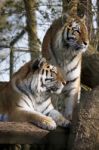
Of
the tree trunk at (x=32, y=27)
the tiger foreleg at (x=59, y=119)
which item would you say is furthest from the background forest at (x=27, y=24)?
the tiger foreleg at (x=59, y=119)

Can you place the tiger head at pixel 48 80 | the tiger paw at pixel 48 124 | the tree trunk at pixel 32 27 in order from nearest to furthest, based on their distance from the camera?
the tiger paw at pixel 48 124 → the tiger head at pixel 48 80 → the tree trunk at pixel 32 27

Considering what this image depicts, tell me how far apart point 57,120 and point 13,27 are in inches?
135

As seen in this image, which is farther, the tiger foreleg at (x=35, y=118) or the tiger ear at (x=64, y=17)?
the tiger ear at (x=64, y=17)

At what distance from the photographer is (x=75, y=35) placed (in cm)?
584

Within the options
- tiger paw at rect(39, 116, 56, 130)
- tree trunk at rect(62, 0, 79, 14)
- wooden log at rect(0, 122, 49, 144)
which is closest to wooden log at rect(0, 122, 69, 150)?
wooden log at rect(0, 122, 49, 144)

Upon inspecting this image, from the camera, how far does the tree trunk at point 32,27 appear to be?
7.02 meters

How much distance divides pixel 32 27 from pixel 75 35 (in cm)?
171

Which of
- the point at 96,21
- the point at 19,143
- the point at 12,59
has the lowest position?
the point at 19,143

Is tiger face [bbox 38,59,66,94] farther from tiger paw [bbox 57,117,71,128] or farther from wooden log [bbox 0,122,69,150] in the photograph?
wooden log [bbox 0,122,69,150]

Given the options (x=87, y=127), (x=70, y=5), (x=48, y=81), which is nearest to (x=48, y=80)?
(x=48, y=81)

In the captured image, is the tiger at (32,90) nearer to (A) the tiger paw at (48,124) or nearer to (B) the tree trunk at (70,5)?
(A) the tiger paw at (48,124)

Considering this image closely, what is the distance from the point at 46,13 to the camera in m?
6.84

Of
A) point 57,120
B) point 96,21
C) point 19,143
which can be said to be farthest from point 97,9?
point 19,143

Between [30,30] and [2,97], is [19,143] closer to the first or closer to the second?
[2,97]
